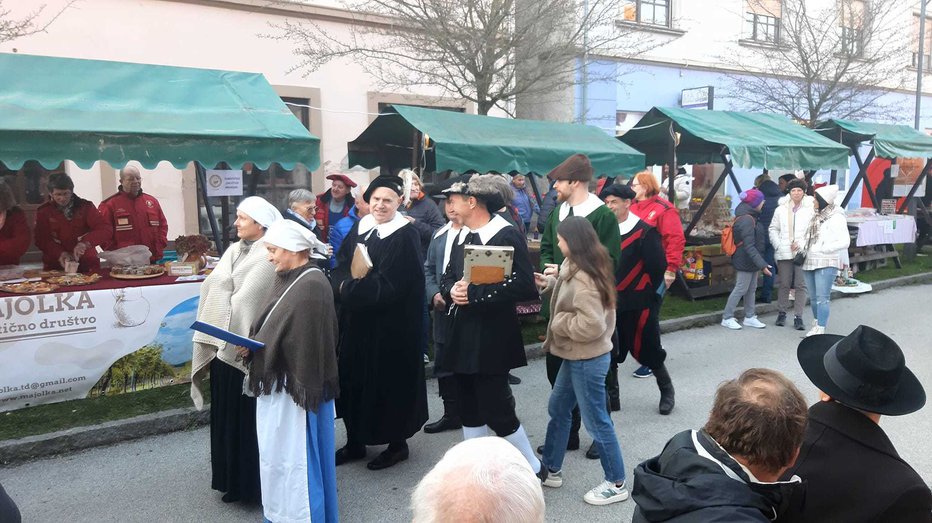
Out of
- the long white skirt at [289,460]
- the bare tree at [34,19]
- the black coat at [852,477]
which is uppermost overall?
the bare tree at [34,19]

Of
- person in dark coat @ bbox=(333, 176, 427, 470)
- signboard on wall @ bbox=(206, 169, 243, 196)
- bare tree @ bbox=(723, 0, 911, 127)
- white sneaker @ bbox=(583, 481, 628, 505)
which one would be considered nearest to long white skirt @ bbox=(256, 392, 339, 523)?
person in dark coat @ bbox=(333, 176, 427, 470)

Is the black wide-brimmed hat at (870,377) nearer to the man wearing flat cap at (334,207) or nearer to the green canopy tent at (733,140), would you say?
the man wearing flat cap at (334,207)

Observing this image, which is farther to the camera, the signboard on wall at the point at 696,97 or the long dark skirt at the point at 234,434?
the signboard on wall at the point at 696,97

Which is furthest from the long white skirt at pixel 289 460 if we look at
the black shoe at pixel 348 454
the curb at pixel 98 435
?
the curb at pixel 98 435

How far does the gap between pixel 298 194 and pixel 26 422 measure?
2890 millimetres

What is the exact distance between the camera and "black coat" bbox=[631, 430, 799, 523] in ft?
5.59

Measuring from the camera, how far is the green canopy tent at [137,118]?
558 cm

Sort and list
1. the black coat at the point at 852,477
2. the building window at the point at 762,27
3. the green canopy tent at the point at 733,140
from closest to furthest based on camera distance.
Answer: the black coat at the point at 852,477 < the green canopy tent at the point at 733,140 < the building window at the point at 762,27

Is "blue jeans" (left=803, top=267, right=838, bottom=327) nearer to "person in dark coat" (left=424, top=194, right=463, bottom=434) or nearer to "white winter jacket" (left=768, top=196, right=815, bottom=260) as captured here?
"white winter jacket" (left=768, top=196, right=815, bottom=260)

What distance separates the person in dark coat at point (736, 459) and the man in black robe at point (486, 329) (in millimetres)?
1935

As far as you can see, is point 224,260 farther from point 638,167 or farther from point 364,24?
point 364,24

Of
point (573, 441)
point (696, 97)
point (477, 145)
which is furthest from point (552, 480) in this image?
point (696, 97)

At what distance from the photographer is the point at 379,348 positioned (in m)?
4.39

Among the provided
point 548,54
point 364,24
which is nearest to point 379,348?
point 548,54
